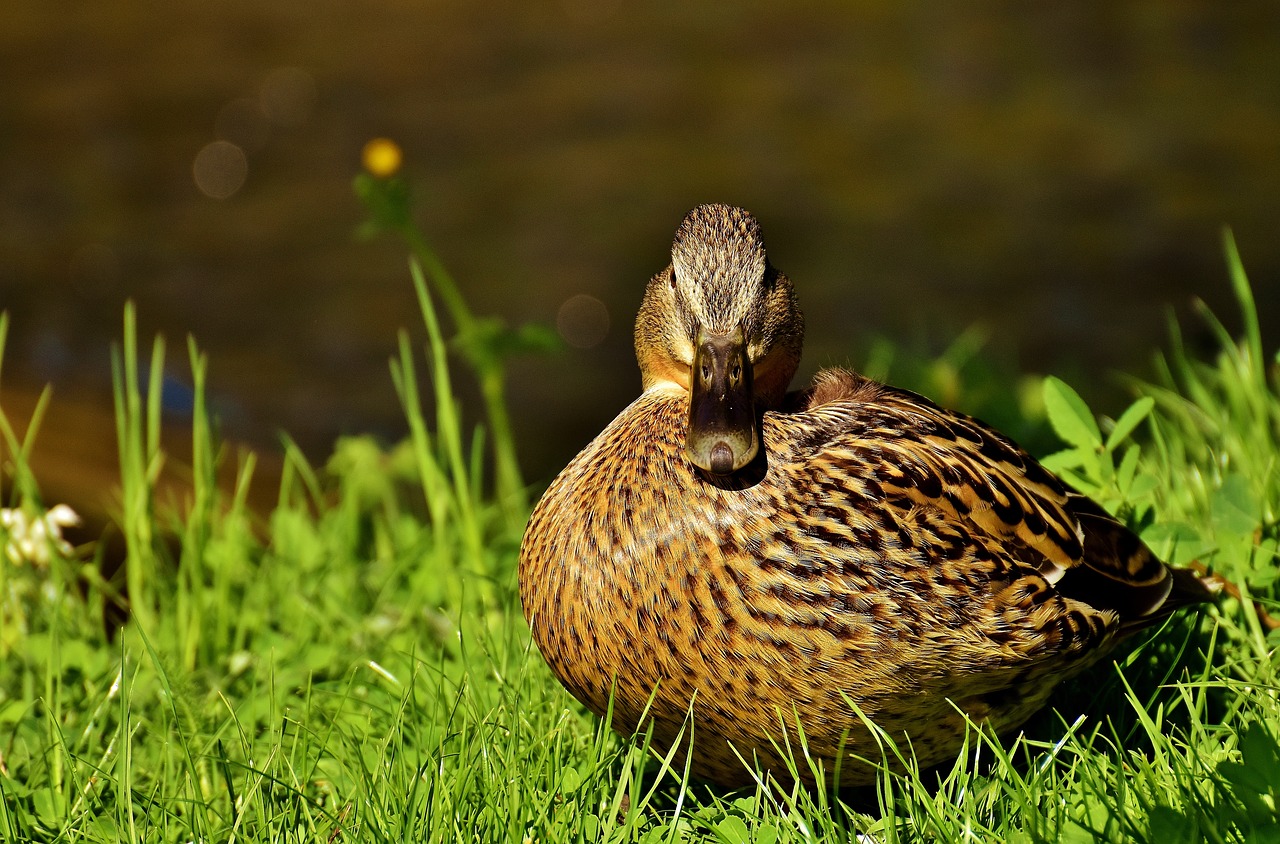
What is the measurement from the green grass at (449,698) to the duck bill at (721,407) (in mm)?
661

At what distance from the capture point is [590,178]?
9023 mm

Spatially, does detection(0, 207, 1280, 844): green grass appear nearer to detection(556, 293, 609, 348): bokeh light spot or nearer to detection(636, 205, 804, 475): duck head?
detection(636, 205, 804, 475): duck head

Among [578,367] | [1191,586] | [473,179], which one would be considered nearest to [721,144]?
[473,179]

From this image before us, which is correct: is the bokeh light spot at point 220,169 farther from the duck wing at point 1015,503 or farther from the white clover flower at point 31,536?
the duck wing at point 1015,503

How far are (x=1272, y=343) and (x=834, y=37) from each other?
4.64 meters

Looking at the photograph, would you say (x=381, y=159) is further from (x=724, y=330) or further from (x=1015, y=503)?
(x=1015, y=503)

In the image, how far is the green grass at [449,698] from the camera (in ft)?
9.06

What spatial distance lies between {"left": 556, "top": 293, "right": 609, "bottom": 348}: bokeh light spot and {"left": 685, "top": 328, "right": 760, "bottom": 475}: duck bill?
16.4ft

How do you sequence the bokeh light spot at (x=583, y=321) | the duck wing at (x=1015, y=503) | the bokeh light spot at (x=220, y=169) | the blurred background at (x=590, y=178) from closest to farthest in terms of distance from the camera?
the duck wing at (x=1015, y=503) → the blurred background at (x=590, y=178) → the bokeh light spot at (x=583, y=321) → the bokeh light spot at (x=220, y=169)

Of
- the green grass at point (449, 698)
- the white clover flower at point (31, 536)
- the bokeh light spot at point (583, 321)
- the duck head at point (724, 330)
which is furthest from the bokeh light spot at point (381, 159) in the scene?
the bokeh light spot at point (583, 321)

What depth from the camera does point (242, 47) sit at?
10.9 meters

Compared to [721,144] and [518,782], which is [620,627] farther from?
[721,144]

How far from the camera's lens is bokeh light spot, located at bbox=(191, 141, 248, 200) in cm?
930

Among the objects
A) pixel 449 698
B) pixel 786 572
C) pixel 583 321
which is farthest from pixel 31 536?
pixel 583 321
